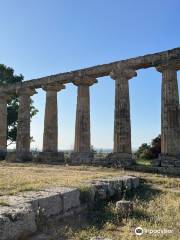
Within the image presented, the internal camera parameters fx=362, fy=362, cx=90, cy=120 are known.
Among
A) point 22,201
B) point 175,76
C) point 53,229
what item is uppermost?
point 175,76

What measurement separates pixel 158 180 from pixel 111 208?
7.49m

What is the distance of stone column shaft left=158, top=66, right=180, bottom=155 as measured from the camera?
2633 cm

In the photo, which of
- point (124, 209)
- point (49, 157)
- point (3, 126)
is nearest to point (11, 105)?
point (3, 126)

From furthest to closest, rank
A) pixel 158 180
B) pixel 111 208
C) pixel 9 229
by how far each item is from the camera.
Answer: pixel 158 180 < pixel 111 208 < pixel 9 229

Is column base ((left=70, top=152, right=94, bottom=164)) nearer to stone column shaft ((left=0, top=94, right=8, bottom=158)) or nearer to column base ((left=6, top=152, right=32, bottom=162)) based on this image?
column base ((left=6, top=152, right=32, bottom=162))

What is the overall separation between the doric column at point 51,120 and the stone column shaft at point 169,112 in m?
11.6

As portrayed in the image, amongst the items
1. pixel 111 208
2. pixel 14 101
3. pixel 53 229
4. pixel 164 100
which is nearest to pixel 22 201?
pixel 53 229

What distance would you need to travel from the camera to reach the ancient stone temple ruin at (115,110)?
26.7 m

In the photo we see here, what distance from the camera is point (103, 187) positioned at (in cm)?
1230

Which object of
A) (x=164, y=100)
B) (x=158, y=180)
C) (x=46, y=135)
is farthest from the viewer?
(x=46, y=135)

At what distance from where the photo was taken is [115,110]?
A: 97.9ft

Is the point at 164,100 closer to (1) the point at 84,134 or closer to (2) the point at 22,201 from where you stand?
(1) the point at 84,134

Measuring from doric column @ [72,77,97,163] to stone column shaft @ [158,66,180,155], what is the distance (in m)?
7.35

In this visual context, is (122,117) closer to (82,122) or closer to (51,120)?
(82,122)
